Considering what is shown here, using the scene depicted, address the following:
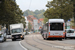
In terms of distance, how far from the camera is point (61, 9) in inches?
2095

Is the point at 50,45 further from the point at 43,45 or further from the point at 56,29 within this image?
the point at 56,29

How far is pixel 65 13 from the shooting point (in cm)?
5300

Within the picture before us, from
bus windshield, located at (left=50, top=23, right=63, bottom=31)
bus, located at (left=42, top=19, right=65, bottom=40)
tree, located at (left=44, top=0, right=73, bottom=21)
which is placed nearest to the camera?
bus, located at (left=42, top=19, right=65, bottom=40)

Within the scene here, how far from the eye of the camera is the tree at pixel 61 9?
5325cm

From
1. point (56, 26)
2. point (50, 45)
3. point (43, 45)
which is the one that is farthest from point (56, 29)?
point (50, 45)

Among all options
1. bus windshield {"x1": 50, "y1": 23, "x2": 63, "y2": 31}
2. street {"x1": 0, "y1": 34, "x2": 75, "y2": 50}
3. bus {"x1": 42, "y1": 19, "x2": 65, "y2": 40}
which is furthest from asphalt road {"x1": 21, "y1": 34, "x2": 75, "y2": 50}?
bus windshield {"x1": 50, "y1": 23, "x2": 63, "y2": 31}

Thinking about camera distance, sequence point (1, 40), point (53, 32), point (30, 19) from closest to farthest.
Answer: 1. point (53, 32)
2. point (1, 40)
3. point (30, 19)

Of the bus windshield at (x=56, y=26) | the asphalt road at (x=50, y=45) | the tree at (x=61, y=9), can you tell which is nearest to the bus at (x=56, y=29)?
the bus windshield at (x=56, y=26)

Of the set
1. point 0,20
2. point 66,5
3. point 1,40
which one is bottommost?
point 1,40

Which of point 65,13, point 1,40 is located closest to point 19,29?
point 1,40

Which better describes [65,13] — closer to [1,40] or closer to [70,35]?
[70,35]

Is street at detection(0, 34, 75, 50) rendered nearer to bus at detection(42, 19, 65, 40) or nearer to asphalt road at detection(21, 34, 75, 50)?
asphalt road at detection(21, 34, 75, 50)

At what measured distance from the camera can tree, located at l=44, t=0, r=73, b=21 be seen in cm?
5325

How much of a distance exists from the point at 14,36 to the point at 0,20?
8.98 metres
